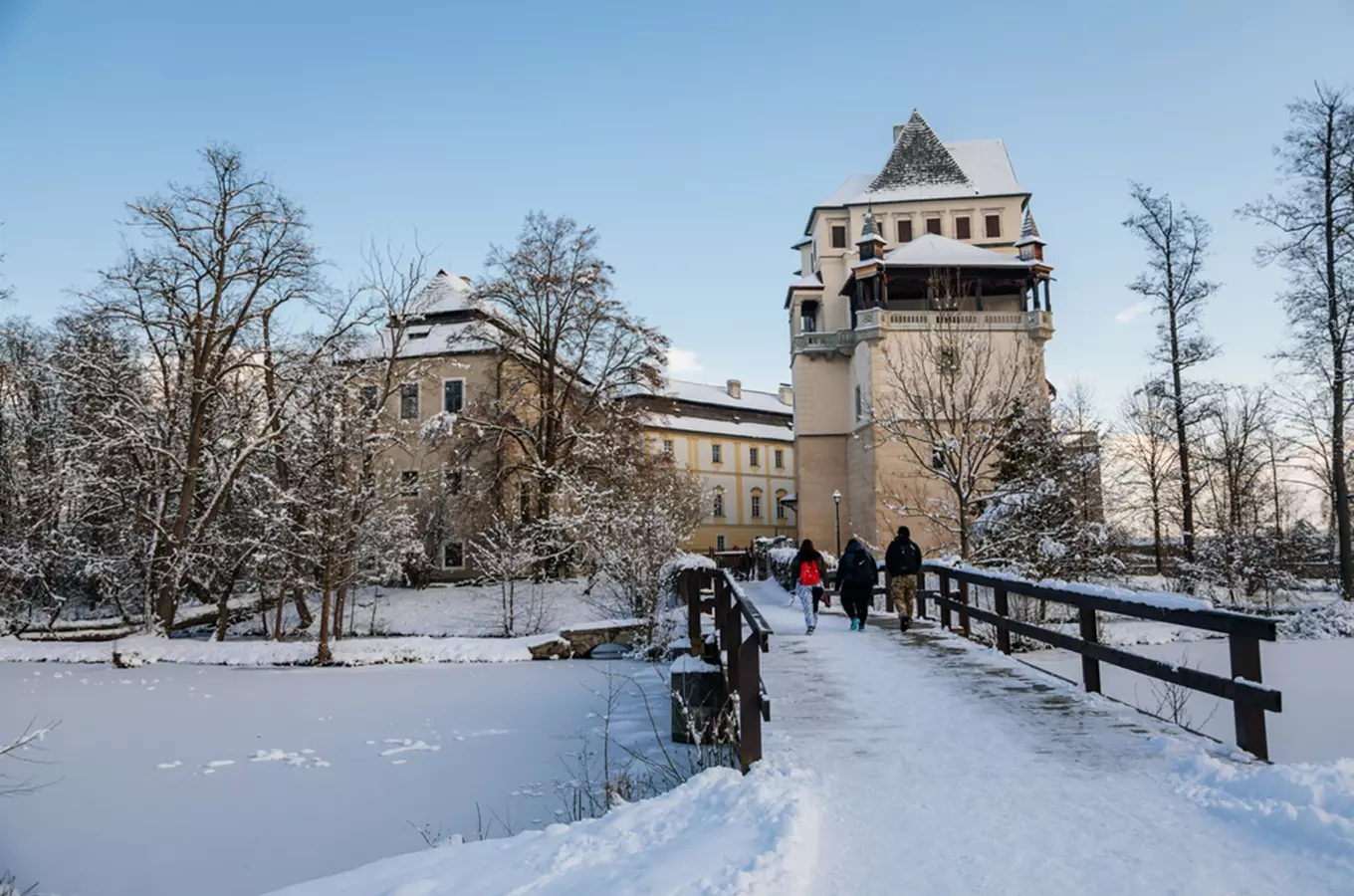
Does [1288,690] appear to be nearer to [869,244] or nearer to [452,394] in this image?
[869,244]

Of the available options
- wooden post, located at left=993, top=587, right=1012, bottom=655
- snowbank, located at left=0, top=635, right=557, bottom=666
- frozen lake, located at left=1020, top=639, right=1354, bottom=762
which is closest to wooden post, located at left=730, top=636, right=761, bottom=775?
wooden post, located at left=993, top=587, right=1012, bottom=655

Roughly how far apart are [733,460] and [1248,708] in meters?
61.2

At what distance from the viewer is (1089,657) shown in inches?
309

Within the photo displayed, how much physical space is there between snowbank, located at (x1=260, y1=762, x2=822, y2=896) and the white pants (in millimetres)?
7511

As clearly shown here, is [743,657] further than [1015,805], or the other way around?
[743,657]

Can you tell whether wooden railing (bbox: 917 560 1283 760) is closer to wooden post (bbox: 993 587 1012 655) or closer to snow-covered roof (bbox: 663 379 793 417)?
wooden post (bbox: 993 587 1012 655)

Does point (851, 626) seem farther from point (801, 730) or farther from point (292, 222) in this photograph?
point (292, 222)

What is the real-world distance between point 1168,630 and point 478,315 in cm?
2533

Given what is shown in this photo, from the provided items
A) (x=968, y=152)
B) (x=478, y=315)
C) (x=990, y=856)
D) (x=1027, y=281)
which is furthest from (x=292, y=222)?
(x=968, y=152)

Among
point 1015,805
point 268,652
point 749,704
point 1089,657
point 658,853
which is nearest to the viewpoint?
point 658,853

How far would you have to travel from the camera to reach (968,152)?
48.5 meters

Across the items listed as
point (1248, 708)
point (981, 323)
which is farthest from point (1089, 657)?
point (981, 323)

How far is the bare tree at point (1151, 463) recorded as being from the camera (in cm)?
2705

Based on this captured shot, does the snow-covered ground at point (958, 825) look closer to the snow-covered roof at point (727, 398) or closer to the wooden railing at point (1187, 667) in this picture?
the wooden railing at point (1187, 667)
